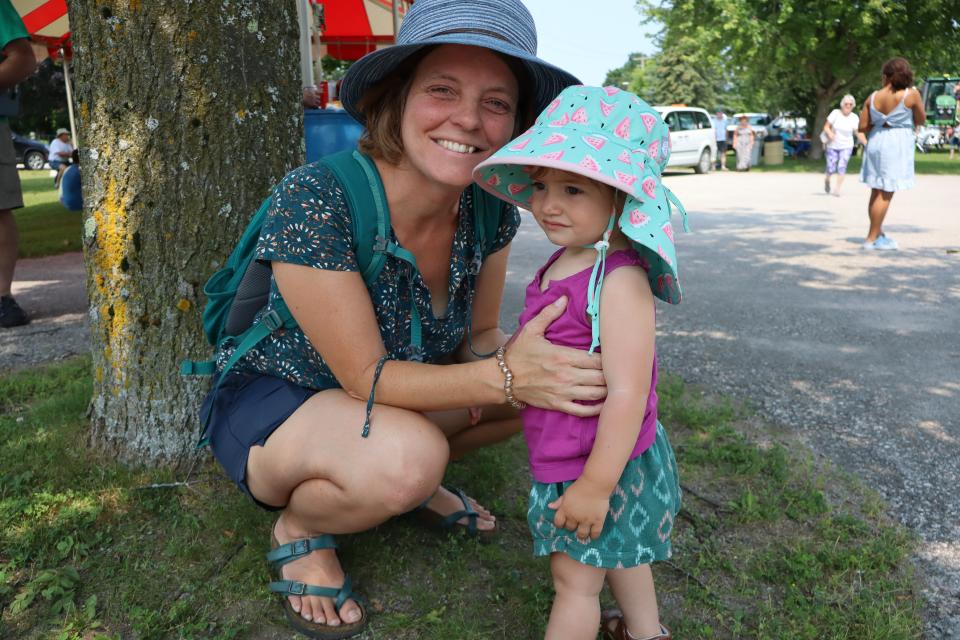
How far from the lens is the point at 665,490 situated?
1.83m

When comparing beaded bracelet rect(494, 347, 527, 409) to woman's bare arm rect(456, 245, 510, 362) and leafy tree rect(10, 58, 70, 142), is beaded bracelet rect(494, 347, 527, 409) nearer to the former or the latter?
woman's bare arm rect(456, 245, 510, 362)

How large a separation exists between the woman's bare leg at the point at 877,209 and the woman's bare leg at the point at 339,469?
700 centimetres

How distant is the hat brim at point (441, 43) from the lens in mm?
1820

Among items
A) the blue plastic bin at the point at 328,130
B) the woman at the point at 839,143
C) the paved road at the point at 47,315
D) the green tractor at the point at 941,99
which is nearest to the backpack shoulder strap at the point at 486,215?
the blue plastic bin at the point at 328,130

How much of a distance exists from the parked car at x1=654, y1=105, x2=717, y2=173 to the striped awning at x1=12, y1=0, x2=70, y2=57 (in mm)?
14210

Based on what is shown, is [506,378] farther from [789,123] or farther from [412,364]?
[789,123]

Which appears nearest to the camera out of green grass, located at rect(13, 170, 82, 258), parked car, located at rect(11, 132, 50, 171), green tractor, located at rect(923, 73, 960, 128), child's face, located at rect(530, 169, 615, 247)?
child's face, located at rect(530, 169, 615, 247)

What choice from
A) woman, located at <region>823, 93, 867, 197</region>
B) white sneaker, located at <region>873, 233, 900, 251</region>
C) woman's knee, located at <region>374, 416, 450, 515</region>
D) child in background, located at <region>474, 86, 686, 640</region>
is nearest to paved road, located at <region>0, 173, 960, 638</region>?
white sneaker, located at <region>873, 233, 900, 251</region>

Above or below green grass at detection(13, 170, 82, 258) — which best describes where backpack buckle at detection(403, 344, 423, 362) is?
below

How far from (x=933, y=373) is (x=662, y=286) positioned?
2.91 metres

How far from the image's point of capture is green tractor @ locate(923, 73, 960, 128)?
116ft

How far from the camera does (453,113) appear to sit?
1910 mm

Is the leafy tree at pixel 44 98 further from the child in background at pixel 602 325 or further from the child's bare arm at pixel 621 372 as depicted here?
the child's bare arm at pixel 621 372

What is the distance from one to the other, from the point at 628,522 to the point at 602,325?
1.53 ft
